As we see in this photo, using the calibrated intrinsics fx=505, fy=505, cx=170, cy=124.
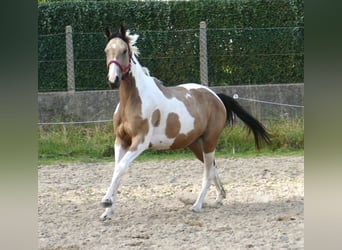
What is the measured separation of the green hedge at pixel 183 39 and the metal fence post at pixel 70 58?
0.21m

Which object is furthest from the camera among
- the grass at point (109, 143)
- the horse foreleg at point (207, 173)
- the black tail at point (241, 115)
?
the grass at point (109, 143)

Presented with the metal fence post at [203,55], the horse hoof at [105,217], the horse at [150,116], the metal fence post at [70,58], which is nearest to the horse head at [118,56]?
the horse at [150,116]

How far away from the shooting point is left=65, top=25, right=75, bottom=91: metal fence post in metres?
8.45

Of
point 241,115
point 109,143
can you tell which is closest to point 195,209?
point 241,115

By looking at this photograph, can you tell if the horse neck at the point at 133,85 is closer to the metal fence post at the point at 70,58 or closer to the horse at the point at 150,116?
the horse at the point at 150,116

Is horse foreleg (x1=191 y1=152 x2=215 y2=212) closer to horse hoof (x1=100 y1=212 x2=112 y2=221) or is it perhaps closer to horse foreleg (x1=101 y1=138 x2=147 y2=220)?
horse foreleg (x1=101 y1=138 x2=147 y2=220)

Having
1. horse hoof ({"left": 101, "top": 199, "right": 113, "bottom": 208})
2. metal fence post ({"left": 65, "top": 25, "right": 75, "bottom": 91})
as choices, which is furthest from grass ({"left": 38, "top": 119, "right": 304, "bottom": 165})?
horse hoof ({"left": 101, "top": 199, "right": 113, "bottom": 208})

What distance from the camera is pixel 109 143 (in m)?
7.71

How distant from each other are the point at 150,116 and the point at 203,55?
15.2 ft

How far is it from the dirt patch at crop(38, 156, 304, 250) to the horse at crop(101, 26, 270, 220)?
0.94ft

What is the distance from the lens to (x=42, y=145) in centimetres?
782

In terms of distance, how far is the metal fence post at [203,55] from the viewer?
8742 mm
